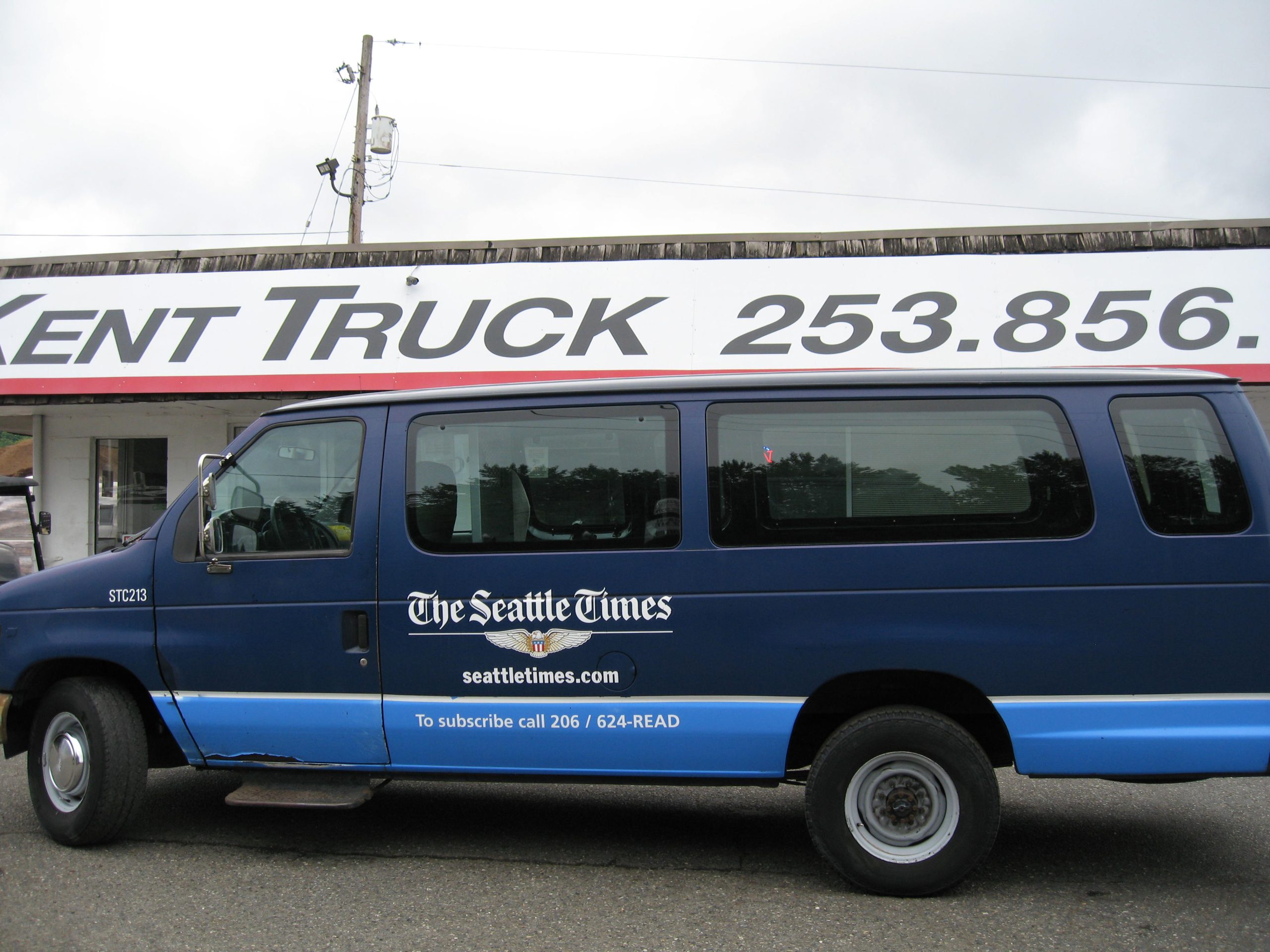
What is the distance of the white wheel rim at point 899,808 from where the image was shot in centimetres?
413

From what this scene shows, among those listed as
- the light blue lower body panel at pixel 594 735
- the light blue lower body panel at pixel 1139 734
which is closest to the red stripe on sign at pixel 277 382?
the light blue lower body panel at pixel 594 735

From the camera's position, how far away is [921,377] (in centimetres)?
438

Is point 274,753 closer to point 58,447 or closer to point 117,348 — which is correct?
point 117,348

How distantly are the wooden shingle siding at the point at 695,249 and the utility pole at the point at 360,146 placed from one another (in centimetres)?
615

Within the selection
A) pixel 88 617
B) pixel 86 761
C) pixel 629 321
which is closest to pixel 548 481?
pixel 88 617

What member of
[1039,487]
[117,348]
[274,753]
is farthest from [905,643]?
[117,348]

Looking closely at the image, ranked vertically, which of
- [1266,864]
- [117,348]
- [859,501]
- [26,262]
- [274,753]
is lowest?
[1266,864]

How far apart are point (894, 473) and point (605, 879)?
2.19 metres

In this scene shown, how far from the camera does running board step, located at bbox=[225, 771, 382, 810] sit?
4504mm

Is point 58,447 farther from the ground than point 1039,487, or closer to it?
farther from the ground

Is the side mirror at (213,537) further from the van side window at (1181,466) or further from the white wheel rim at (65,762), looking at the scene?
the van side window at (1181,466)

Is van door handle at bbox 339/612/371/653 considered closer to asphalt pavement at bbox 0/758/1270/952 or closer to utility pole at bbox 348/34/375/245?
asphalt pavement at bbox 0/758/1270/952

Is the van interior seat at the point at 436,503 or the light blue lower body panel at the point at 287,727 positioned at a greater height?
the van interior seat at the point at 436,503

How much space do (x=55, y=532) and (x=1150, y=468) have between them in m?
13.8
